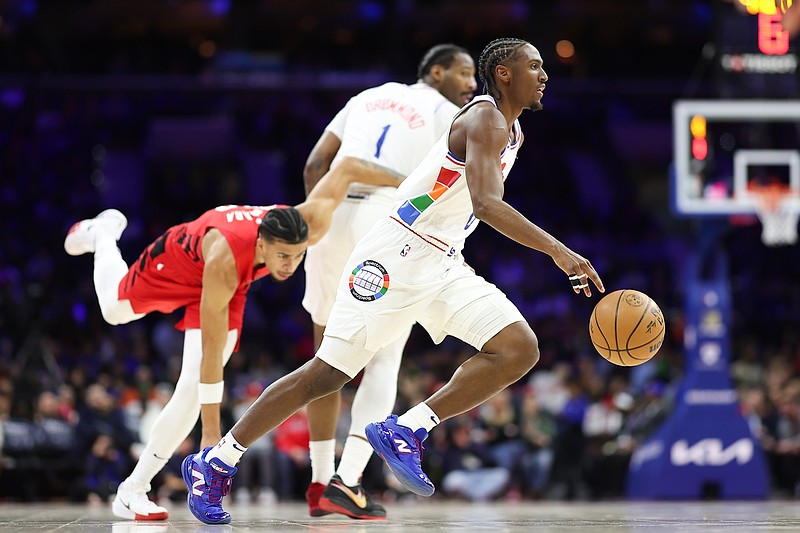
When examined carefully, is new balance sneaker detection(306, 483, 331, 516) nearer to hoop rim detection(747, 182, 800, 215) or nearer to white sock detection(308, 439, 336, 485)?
white sock detection(308, 439, 336, 485)

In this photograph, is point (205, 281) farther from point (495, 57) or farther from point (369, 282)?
point (495, 57)

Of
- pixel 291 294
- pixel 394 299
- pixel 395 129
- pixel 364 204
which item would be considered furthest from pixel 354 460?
pixel 291 294

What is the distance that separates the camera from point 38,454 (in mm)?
11922

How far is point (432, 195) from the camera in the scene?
504 cm

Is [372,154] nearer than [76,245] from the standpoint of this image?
Yes

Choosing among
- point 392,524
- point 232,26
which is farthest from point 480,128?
point 232,26

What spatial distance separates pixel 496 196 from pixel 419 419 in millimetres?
1108

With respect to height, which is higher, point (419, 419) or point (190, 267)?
point (190, 267)

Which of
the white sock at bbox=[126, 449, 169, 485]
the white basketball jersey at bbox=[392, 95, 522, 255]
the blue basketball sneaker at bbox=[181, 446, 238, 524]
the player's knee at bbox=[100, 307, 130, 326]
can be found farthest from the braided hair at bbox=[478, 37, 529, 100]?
A: the white sock at bbox=[126, 449, 169, 485]

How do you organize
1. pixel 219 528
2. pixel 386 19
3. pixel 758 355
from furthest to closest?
pixel 386 19 < pixel 758 355 < pixel 219 528

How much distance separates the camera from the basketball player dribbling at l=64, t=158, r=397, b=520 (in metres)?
5.69

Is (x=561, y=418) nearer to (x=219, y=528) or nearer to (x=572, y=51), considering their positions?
(x=219, y=528)

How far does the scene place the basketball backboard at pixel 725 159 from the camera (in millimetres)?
11477

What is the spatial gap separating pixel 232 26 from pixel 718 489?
46.9ft
